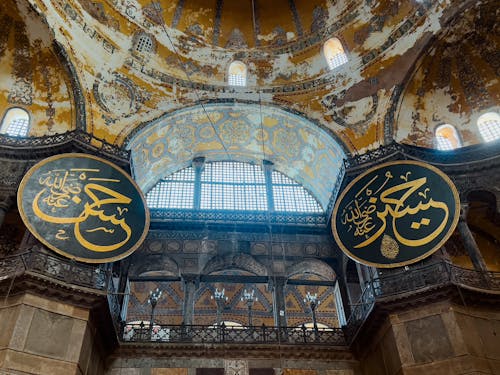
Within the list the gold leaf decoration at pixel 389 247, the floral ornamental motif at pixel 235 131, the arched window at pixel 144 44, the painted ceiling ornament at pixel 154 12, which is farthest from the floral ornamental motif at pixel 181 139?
the gold leaf decoration at pixel 389 247

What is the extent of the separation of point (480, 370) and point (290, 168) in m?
8.28

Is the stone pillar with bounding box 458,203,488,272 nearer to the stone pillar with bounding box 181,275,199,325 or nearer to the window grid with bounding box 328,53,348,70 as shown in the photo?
the window grid with bounding box 328,53,348,70

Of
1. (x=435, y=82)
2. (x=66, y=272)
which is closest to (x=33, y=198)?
(x=66, y=272)

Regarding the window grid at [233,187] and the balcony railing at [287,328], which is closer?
the balcony railing at [287,328]

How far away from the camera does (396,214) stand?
34.0 feet

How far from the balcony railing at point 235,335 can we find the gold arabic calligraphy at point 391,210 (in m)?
2.39

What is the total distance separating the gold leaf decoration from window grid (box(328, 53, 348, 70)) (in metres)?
6.21

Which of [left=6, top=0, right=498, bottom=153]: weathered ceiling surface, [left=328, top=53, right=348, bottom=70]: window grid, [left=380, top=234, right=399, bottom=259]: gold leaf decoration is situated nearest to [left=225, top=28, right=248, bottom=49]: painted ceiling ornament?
[left=6, top=0, right=498, bottom=153]: weathered ceiling surface

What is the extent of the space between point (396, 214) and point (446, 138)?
356cm

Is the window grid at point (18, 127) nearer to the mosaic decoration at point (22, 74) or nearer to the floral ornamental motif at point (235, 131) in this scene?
the mosaic decoration at point (22, 74)

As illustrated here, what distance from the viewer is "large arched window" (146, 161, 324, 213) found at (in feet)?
46.5

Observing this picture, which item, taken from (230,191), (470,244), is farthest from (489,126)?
(230,191)

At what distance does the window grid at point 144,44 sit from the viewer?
13.8 m

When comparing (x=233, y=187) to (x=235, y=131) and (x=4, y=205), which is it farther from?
(x=4, y=205)
